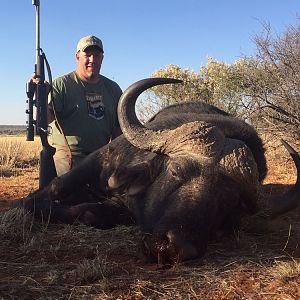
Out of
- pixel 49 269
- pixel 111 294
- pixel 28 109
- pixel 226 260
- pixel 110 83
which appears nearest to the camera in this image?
pixel 111 294

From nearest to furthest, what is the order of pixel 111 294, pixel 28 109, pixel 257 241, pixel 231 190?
1. pixel 111 294
2. pixel 231 190
3. pixel 257 241
4. pixel 28 109

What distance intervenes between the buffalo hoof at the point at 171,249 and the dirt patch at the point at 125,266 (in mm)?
69

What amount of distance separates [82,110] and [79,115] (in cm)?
9

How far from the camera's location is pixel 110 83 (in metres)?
7.41

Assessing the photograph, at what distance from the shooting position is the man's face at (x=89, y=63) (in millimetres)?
6961

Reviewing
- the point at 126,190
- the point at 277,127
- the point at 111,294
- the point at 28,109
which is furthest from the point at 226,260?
the point at 277,127

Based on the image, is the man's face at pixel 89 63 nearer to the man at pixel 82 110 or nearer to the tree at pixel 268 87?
the man at pixel 82 110

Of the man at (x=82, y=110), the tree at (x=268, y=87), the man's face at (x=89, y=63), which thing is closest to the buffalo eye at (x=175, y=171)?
the man at (x=82, y=110)

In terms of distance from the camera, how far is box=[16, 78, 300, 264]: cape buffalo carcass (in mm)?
3439

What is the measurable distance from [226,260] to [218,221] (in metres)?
0.45

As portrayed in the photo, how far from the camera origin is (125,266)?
3279 mm

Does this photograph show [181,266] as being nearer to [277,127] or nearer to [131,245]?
[131,245]

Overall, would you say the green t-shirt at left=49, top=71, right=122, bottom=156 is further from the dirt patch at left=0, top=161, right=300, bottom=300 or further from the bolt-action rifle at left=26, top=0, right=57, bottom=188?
the dirt patch at left=0, top=161, right=300, bottom=300

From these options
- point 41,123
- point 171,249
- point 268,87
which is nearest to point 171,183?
point 171,249
